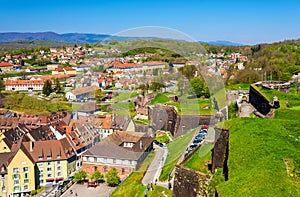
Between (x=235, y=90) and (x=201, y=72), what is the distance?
297 inches

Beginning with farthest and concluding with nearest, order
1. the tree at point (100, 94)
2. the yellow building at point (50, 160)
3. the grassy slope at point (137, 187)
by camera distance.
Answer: the yellow building at point (50, 160) < the tree at point (100, 94) < the grassy slope at point (137, 187)

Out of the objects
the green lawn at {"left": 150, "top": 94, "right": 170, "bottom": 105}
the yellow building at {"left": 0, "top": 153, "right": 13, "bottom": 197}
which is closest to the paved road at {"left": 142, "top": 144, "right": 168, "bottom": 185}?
the yellow building at {"left": 0, "top": 153, "right": 13, "bottom": 197}

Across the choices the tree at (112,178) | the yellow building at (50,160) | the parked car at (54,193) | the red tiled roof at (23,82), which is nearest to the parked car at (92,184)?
the tree at (112,178)

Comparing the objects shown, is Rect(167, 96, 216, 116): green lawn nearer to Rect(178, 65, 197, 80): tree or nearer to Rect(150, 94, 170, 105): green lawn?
Rect(178, 65, 197, 80): tree

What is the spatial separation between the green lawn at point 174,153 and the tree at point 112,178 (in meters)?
2.33

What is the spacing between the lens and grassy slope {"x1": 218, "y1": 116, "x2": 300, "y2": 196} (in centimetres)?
448

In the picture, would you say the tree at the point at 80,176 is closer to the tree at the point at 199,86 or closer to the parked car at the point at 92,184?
the parked car at the point at 92,184

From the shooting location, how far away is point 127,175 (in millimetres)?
13297

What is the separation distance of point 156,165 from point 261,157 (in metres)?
5.46

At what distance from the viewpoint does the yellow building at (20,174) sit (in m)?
13.8

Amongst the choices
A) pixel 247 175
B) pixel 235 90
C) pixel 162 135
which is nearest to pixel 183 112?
pixel 162 135

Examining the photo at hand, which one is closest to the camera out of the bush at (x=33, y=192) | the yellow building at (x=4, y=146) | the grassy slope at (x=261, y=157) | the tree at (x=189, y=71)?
the grassy slope at (x=261, y=157)

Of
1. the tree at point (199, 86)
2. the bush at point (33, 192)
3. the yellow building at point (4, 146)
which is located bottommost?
the bush at point (33, 192)

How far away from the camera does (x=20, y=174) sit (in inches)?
544
